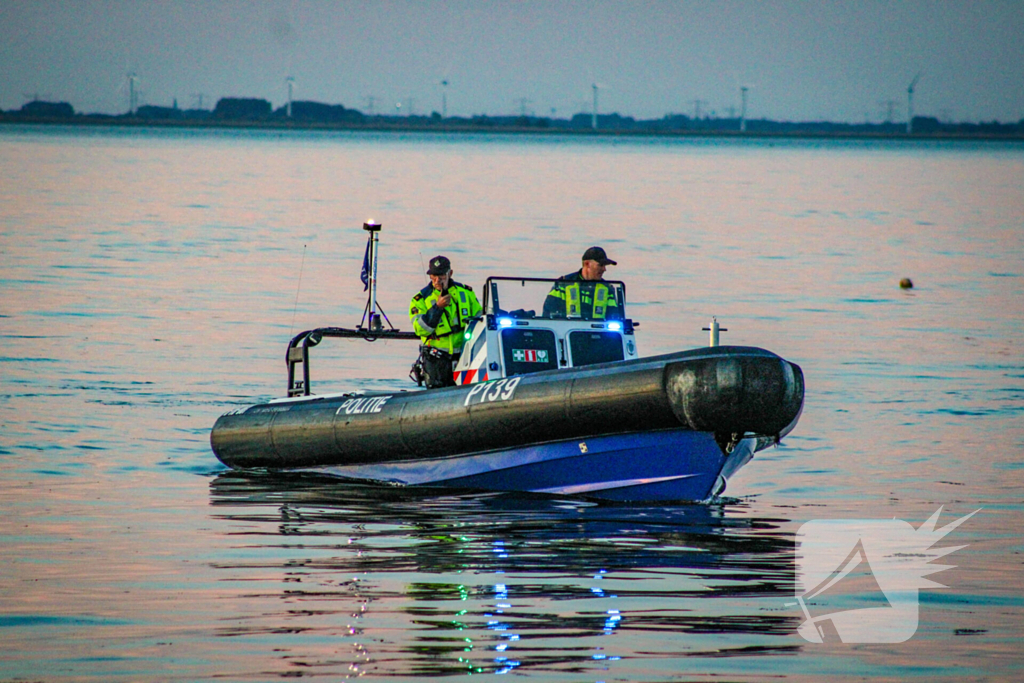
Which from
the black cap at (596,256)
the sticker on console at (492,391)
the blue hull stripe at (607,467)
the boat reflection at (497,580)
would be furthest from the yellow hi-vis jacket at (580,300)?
the boat reflection at (497,580)

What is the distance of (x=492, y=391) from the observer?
36.8ft

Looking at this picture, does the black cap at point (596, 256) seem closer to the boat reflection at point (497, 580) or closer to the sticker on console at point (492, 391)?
the sticker on console at point (492, 391)

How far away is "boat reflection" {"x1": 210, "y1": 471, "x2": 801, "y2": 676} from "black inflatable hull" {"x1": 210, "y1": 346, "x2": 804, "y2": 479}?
0.52 m

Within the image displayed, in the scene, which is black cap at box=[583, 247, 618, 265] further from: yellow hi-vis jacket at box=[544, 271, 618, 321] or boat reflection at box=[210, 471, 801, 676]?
boat reflection at box=[210, 471, 801, 676]

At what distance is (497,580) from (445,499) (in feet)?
9.38

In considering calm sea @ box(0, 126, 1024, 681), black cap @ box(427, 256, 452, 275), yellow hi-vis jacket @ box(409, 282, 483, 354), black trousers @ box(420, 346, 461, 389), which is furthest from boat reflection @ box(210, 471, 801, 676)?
black cap @ box(427, 256, 452, 275)

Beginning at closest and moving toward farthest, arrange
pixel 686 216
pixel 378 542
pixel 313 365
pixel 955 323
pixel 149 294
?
pixel 378 542 < pixel 313 365 < pixel 955 323 < pixel 149 294 < pixel 686 216

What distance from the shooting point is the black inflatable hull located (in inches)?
395

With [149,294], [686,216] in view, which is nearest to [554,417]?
[149,294]

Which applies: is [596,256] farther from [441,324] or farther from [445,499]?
[445,499]

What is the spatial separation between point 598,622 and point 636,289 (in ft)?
66.5

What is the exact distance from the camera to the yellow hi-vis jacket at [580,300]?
39.7 feet

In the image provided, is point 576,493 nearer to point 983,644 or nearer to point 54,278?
point 983,644

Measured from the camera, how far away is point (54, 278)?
2772cm
